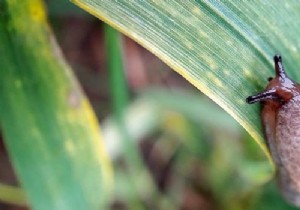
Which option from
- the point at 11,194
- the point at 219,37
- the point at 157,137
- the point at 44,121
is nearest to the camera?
the point at 219,37

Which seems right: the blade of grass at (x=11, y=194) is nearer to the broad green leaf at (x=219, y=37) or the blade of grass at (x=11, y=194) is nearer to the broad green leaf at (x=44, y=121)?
the broad green leaf at (x=44, y=121)

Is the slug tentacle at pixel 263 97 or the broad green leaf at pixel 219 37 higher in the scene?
the broad green leaf at pixel 219 37

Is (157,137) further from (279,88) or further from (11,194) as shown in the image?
(279,88)

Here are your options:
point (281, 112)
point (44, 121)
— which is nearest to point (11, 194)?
point (44, 121)

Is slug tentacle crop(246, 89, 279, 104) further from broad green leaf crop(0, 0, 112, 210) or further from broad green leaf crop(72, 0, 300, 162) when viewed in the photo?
broad green leaf crop(0, 0, 112, 210)

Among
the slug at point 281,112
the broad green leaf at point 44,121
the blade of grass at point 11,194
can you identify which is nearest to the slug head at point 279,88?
the slug at point 281,112

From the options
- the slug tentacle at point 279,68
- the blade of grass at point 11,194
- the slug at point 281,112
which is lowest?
the slug at point 281,112

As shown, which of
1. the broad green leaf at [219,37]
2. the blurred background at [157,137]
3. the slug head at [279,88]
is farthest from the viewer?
the blurred background at [157,137]
